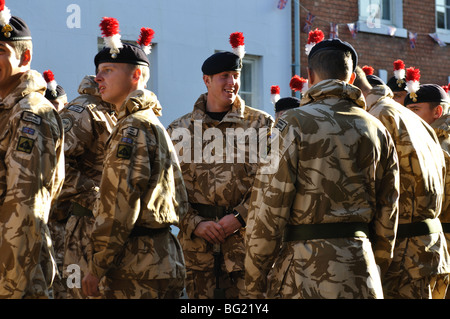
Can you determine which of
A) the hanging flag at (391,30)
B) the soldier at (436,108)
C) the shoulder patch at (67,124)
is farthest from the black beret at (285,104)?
the hanging flag at (391,30)

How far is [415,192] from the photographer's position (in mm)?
5496

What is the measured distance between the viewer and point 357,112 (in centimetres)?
466

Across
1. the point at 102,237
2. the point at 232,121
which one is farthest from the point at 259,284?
the point at 232,121

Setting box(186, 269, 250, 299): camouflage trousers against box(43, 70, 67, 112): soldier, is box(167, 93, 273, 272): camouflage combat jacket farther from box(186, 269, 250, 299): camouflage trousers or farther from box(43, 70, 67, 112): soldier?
box(43, 70, 67, 112): soldier

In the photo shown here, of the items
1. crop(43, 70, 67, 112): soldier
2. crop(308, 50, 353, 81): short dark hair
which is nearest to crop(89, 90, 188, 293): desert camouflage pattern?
crop(308, 50, 353, 81): short dark hair

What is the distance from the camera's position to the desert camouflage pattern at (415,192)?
548cm

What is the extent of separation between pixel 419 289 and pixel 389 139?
1.41 metres

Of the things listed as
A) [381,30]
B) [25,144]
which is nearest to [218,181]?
[25,144]

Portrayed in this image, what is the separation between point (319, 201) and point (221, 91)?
267 cm

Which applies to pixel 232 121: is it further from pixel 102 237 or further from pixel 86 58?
pixel 86 58

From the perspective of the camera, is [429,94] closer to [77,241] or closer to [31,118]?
[77,241]

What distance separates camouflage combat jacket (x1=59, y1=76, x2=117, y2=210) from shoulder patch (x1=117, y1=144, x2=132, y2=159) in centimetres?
136

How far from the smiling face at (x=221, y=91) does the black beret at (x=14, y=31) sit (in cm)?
250

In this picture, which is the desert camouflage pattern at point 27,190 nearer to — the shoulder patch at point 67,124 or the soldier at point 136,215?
the soldier at point 136,215
